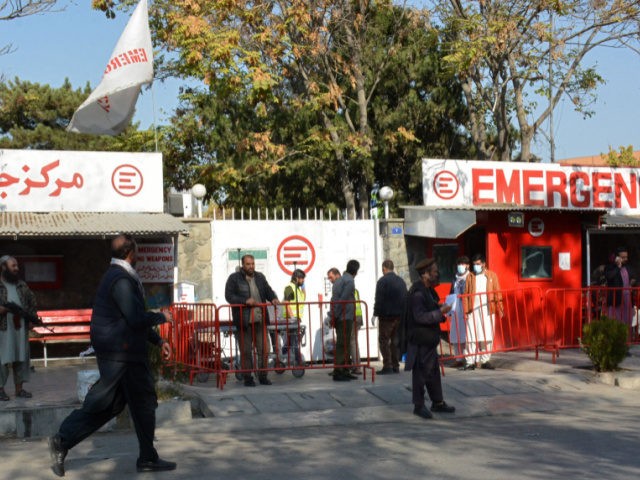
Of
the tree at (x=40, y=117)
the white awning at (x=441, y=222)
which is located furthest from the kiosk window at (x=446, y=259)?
the tree at (x=40, y=117)

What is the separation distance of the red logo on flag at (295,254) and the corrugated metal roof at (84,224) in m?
1.97

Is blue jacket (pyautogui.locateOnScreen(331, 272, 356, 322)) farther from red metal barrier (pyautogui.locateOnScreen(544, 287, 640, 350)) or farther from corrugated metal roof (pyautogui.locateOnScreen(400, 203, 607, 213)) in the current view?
corrugated metal roof (pyautogui.locateOnScreen(400, 203, 607, 213))

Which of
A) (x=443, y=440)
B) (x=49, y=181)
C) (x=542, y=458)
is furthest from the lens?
(x=49, y=181)

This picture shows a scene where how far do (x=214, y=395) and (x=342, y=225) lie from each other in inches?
252

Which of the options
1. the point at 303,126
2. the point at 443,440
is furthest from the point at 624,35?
the point at 443,440

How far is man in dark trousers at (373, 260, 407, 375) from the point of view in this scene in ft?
46.2

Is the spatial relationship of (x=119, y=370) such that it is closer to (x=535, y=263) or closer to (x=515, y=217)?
(x=515, y=217)

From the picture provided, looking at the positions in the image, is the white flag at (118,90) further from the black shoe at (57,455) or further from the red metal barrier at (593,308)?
the black shoe at (57,455)

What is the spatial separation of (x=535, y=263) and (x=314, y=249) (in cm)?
412

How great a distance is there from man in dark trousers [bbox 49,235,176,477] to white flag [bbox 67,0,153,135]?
332 inches

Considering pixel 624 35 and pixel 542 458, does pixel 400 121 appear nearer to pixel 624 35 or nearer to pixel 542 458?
pixel 624 35

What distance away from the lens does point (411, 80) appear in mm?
25250

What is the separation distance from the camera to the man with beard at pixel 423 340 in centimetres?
990

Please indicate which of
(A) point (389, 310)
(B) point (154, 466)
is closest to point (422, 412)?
(B) point (154, 466)
